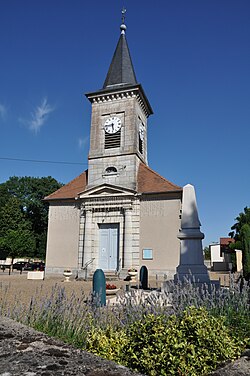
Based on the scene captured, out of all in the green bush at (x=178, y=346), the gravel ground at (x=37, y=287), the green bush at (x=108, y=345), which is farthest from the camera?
the gravel ground at (x=37, y=287)

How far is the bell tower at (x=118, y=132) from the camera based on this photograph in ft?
68.5

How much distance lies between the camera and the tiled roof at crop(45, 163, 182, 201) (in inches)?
760

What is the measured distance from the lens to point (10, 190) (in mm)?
50125

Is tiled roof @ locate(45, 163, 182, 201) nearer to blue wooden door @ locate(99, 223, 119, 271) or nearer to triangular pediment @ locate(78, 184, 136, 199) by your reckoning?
triangular pediment @ locate(78, 184, 136, 199)

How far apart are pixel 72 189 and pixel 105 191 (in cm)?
323

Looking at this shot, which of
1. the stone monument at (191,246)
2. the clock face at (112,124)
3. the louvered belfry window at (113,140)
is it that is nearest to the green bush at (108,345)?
the stone monument at (191,246)

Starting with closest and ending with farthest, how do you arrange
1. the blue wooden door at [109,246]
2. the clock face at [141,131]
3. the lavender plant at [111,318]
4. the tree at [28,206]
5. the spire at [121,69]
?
the lavender plant at [111,318] < the blue wooden door at [109,246] < the clock face at [141,131] < the spire at [121,69] < the tree at [28,206]

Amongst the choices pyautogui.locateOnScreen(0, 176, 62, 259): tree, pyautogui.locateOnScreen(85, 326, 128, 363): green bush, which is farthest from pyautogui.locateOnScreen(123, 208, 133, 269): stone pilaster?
pyautogui.locateOnScreen(0, 176, 62, 259): tree

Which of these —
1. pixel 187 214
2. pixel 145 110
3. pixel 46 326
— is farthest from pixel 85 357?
pixel 145 110

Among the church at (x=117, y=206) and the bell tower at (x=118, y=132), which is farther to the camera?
the bell tower at (x=118, y=132)

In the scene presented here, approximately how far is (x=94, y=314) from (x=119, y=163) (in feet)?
56.5

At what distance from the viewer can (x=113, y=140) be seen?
2188 centimetres

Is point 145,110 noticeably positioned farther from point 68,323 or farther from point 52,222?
point 68,323

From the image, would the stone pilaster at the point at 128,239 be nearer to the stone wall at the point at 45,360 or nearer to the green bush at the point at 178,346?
the green bush at the point at 178,346
